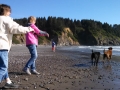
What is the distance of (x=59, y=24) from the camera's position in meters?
143

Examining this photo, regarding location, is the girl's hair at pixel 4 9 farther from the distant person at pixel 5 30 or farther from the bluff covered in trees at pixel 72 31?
the bluff covered in trees at pixel 72 31

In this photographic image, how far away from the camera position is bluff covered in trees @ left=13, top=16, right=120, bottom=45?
436 feet

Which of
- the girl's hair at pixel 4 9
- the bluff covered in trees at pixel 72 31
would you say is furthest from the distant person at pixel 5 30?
the bluff covered in trees at pixel 72 31

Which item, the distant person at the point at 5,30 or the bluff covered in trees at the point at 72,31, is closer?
the distant person at the point at 5,30

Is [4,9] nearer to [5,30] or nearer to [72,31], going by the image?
[5,30]

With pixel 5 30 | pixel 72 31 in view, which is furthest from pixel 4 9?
pixel 72 31

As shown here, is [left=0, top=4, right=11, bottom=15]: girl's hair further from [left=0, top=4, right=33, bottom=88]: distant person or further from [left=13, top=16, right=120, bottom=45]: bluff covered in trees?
[left=13, top=16, right=120, bottom=45]: bluff covered in trees

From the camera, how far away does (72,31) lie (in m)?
156

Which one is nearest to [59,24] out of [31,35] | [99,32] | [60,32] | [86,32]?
[60,32]

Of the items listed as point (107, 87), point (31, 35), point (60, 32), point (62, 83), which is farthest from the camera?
point (60, 32)

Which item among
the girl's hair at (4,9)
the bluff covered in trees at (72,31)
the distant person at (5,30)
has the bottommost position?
the distant person at (5,30)

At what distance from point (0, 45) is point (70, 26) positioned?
15429 cm

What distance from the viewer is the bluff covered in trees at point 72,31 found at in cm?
13288

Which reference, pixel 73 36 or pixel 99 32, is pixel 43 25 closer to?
pixel 73 36
